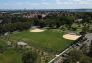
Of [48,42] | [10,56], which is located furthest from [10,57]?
[48,42]

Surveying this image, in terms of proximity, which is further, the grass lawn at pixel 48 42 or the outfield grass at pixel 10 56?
the grass lawn at pixel 48 42

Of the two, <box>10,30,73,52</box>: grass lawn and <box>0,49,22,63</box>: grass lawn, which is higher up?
<box>0,49,22,63</box>: grass lawn

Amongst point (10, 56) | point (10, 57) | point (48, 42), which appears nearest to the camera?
point (10, 57)

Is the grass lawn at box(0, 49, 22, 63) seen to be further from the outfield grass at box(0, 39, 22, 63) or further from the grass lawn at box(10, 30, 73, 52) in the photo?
the grass lawn at box(10, 30, 73, 52)

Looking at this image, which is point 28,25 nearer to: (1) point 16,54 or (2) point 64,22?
(2) point 64,22

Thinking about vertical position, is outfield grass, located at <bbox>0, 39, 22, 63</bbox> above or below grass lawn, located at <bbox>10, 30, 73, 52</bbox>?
above

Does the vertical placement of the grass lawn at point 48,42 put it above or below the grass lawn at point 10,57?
below

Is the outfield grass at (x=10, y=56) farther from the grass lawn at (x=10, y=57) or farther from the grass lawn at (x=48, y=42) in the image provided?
the grass lawn at (x=48, y=42)

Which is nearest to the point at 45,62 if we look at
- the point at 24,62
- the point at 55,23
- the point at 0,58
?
the point at 24,62

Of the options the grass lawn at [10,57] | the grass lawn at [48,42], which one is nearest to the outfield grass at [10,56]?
the grass lawn at [10,57]

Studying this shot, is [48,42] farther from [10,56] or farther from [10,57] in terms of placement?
[10,57]

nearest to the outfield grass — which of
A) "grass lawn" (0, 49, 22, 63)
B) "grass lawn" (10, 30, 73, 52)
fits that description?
"grass lawn" (0, 49, 22, 63)

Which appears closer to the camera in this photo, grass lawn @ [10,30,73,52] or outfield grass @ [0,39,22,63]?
outfield grass @ [0,39,22,63]
